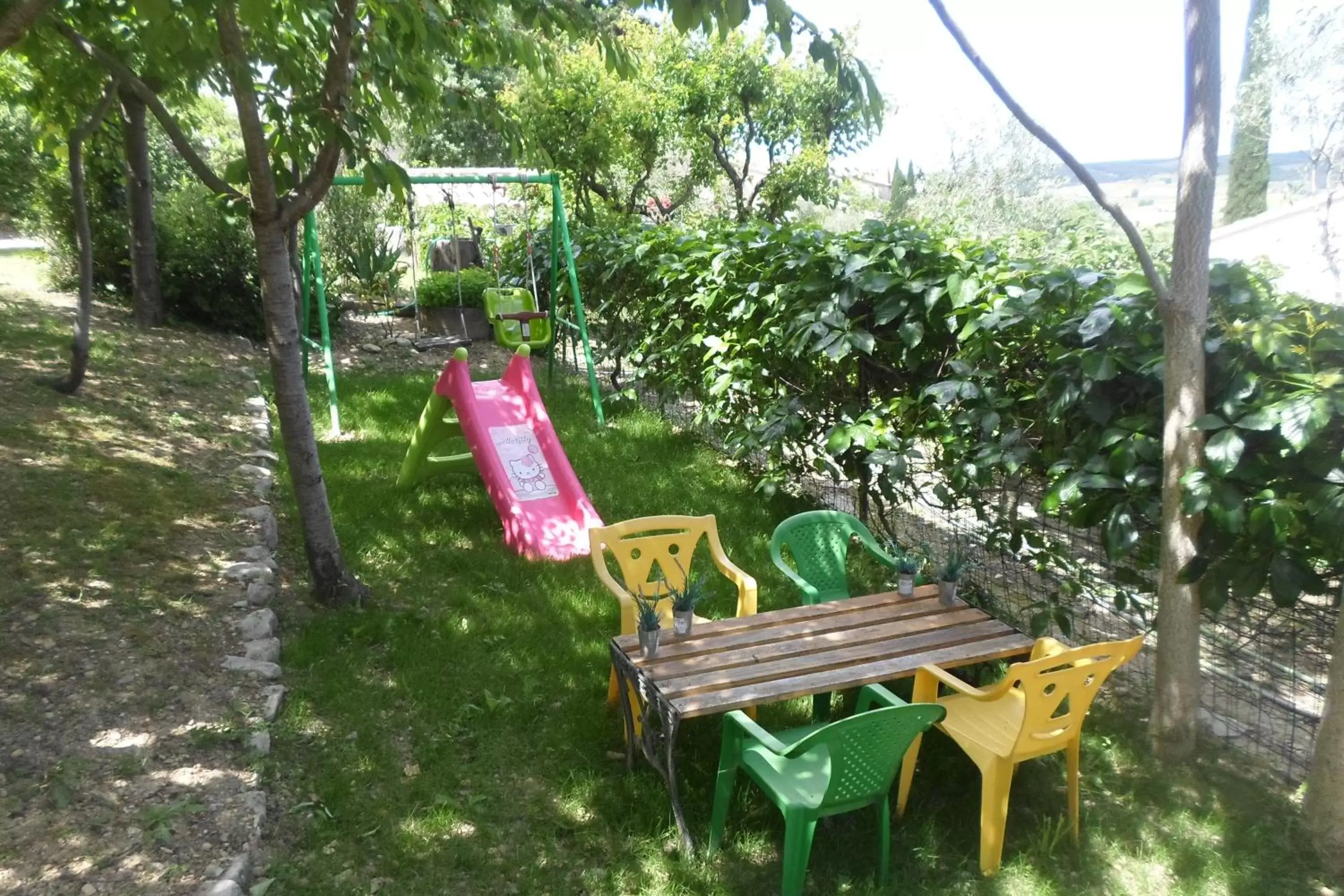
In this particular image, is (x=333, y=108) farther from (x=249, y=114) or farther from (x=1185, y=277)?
(x=1185, y=277)

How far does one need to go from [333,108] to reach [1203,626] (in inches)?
159

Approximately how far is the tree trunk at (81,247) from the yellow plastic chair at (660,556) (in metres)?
3.87

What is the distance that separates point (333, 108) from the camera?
11.4 feet

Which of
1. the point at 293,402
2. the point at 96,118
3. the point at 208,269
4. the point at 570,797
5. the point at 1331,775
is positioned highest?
the point at 96,118

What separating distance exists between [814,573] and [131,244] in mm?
7726

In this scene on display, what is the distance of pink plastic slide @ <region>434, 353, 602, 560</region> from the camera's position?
16.2ft

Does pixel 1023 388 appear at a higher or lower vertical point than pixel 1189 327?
lower

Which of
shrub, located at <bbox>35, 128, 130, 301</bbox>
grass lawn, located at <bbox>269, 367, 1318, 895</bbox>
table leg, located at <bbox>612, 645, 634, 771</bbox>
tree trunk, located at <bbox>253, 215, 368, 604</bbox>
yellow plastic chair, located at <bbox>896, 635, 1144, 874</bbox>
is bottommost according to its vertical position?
grass lawn, located at <bbox>269, 367, 1318, 895</bbox>

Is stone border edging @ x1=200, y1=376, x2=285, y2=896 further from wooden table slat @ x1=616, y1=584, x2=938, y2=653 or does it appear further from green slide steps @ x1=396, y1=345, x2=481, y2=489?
wooden table slat @ x1=616, y1=584, x2=938, y2=653

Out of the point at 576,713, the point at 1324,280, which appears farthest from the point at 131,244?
the point at 1324,280

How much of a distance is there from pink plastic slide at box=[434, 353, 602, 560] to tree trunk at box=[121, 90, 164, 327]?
4.80 metres

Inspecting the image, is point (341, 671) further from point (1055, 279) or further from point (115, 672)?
point (1055, 279)

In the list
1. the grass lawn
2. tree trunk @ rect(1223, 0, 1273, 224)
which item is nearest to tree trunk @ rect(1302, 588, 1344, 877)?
the grass lawn

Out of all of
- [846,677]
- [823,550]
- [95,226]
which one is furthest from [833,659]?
[95,226]
